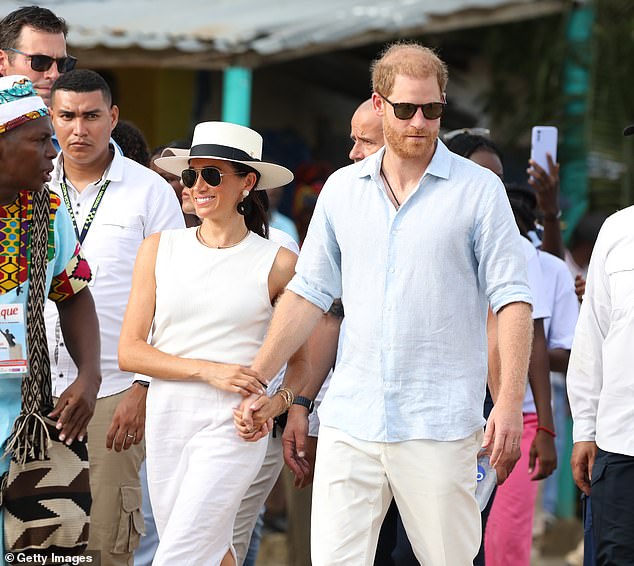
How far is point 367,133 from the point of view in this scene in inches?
242

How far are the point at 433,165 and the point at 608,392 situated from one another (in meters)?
1.12

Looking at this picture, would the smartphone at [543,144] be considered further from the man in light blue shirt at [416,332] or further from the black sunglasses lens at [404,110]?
the black sunglasses lens at [404,110]

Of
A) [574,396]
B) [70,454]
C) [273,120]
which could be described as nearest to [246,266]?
[70,454]

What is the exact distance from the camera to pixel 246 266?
18.4 ft

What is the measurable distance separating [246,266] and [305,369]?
1.56 ft

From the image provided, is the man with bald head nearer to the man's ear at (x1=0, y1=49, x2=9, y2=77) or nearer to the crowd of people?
the crowd of people

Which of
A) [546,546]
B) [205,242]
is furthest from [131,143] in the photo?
[546,546]

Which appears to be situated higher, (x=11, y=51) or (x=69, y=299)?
(x=11, y=51)

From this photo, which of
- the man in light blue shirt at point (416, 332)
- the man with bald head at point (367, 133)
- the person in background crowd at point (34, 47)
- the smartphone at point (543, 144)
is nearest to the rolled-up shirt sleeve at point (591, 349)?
the man in light blue shirt at point (416, 332)

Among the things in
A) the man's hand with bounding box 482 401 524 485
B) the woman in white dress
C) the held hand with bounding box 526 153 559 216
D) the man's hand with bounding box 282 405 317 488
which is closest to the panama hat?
the woman in white dress

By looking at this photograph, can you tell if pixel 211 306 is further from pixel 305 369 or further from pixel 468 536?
pixel 468 536

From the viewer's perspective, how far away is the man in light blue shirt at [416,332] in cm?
494

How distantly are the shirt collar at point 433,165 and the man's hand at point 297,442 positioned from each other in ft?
3.76

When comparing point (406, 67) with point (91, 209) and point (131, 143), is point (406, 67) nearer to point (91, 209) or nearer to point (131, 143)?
point (91, 209)
